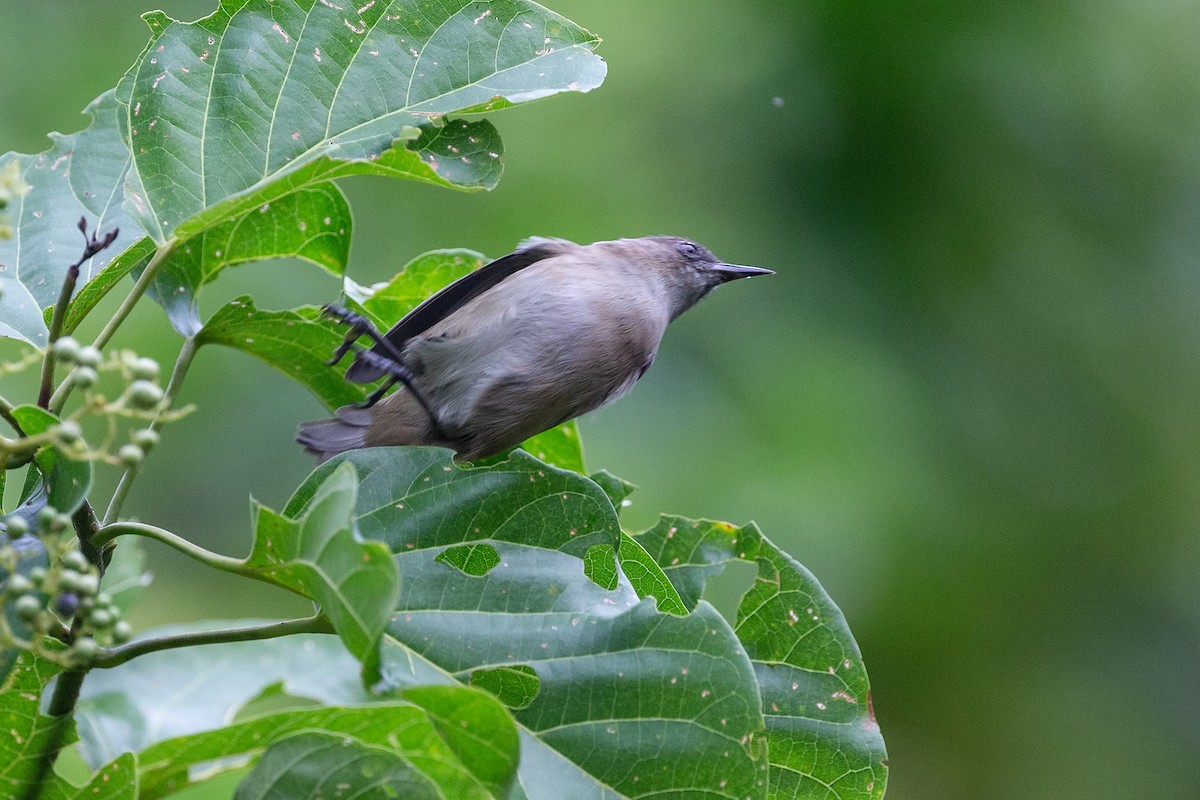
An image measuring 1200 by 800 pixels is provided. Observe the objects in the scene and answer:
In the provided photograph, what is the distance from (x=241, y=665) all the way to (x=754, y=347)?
11.5 ft

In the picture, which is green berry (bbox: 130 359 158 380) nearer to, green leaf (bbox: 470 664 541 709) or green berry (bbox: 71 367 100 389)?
green berry (bbox: 71 367 100 389)

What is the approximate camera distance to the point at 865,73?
6.33 m

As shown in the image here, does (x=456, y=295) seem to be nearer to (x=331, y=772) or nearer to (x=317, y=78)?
(x=317, y=78)

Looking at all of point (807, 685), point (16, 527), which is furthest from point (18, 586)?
point (807, 685)

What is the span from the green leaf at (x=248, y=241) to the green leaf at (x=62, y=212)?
12 centimetres

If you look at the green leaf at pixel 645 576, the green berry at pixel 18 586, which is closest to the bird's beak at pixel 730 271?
the green leaf at pixel 645 576

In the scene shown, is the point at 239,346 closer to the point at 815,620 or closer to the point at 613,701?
the point at 613,701

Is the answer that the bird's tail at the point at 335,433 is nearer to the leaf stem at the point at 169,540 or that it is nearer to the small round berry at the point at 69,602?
the leaf stem at the point at 169,540

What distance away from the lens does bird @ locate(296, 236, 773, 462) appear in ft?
9.18

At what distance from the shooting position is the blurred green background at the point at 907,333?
18.2 ft

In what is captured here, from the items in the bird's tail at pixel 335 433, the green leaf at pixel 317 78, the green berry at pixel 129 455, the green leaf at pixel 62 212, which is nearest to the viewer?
the green berry at pixel 129 455

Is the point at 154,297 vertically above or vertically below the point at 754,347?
above

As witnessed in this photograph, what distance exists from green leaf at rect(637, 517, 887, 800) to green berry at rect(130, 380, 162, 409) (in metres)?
1.19

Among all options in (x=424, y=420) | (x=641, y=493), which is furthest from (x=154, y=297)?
(x=641, y=493)
